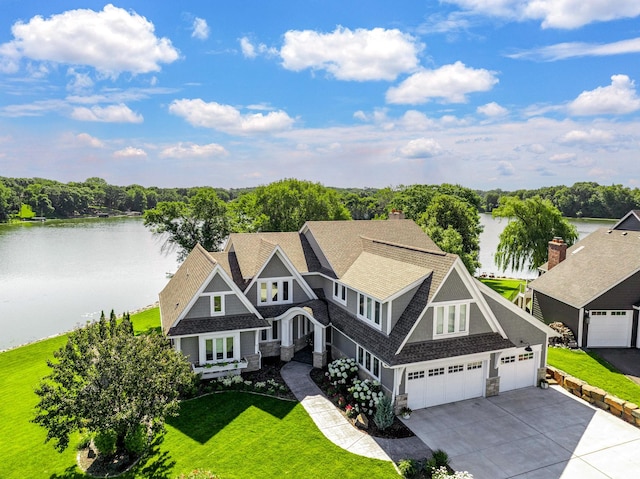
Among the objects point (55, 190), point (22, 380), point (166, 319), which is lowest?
A: point (22, 380)

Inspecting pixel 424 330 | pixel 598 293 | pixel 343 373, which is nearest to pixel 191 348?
pixel 343 373

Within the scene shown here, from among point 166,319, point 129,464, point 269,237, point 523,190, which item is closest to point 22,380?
point 166,319

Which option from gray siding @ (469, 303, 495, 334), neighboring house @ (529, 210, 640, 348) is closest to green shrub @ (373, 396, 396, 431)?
gray siding @ (469, 303, 495, 334)

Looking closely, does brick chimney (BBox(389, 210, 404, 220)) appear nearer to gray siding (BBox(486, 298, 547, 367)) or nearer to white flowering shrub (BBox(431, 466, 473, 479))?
gray siding (BBox(486, 298, 547, 367))

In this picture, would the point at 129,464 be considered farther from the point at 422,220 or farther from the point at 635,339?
the point at 422,220

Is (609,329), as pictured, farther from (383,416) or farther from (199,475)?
(199,475)

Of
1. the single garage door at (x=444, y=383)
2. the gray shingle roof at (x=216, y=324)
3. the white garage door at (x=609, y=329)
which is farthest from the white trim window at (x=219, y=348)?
the white garage door at (x=609, y=329)
